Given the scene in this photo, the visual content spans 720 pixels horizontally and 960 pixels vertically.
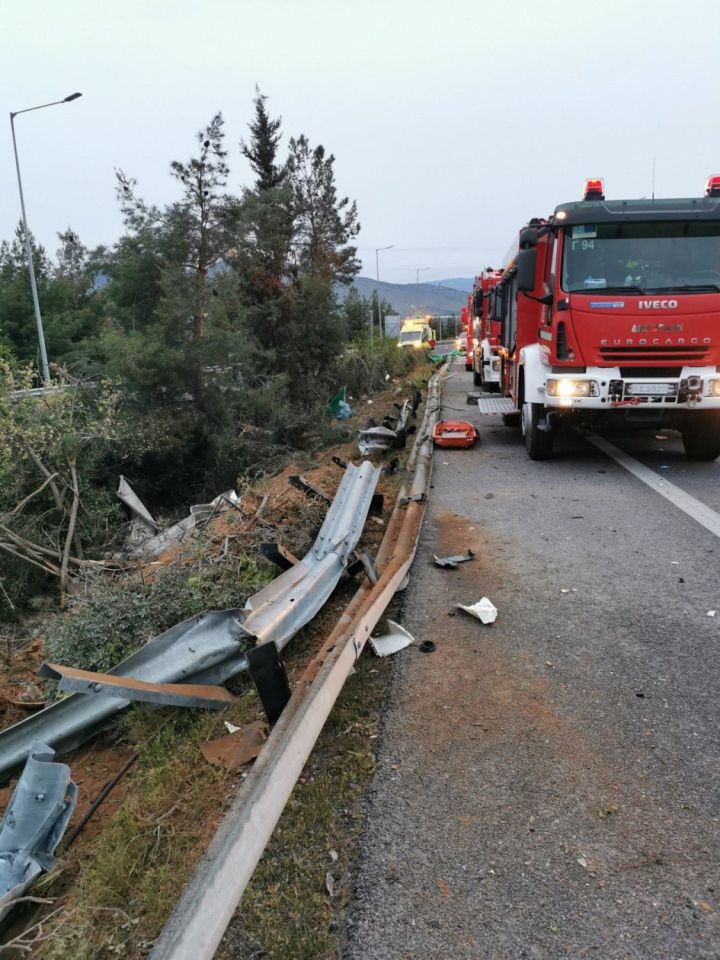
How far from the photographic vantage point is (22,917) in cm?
246

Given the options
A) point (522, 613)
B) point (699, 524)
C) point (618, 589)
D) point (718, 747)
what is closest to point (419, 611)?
point (522, 613)

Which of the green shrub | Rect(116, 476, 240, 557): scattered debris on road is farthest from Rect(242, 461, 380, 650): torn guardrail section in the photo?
the green shrub

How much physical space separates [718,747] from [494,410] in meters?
8.70

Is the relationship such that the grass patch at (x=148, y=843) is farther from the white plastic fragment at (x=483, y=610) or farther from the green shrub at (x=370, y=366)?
the green shrub at (x=370, y=366)

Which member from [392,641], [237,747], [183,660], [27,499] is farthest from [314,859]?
[27,499]

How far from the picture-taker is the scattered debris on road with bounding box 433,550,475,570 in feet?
17.1

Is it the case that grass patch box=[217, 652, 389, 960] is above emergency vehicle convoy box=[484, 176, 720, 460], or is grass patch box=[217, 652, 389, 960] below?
below

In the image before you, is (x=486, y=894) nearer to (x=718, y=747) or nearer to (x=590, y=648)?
(x=718, y=747)

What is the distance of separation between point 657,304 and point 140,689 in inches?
282

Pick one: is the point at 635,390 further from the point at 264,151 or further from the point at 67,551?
the point at 264,151

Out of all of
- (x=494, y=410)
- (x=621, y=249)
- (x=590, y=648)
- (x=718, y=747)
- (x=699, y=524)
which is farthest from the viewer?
(x=494, y=410)

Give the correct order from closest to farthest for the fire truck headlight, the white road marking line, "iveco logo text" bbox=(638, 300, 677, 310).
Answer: the white road marking line
"iveco logo text" bbox=(638, 300, 677, 310)
the fire truck headlight

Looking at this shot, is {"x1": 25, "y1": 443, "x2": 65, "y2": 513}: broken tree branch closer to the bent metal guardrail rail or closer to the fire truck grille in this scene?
the bent metal guardrail rail

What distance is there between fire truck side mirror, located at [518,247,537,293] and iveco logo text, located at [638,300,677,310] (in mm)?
1427
